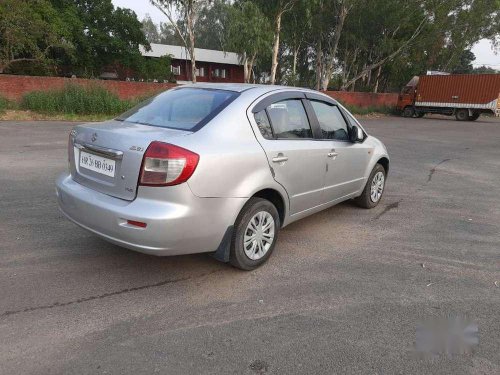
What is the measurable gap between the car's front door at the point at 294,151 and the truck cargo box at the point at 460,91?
27367mm

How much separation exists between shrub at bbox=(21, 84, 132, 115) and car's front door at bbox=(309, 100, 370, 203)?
14.8 meters

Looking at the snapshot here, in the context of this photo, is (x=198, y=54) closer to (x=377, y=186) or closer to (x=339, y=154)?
(x=377, y=186)

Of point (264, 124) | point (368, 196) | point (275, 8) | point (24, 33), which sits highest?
point (275, 8)

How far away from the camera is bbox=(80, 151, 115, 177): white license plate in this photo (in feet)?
10.5

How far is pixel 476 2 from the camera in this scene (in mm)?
30859

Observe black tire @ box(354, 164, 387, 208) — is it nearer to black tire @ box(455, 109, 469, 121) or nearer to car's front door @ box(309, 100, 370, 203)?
car's front door @ box(309, 100, 370, 203)

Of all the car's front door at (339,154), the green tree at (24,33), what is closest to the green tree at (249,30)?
the green tree at (24,33)

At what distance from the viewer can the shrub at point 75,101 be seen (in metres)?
16.6

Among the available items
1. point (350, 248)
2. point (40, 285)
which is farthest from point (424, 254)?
point (40, 285)

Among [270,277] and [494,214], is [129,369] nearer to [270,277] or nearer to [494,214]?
[270,277]

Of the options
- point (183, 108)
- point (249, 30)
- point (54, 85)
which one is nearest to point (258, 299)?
point (183, 108)

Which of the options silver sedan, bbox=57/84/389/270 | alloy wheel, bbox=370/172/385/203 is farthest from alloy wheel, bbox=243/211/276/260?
alloy wheel, bbox=370/172/385/203

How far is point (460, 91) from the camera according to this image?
2783 cm

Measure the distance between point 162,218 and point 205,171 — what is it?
471mm
